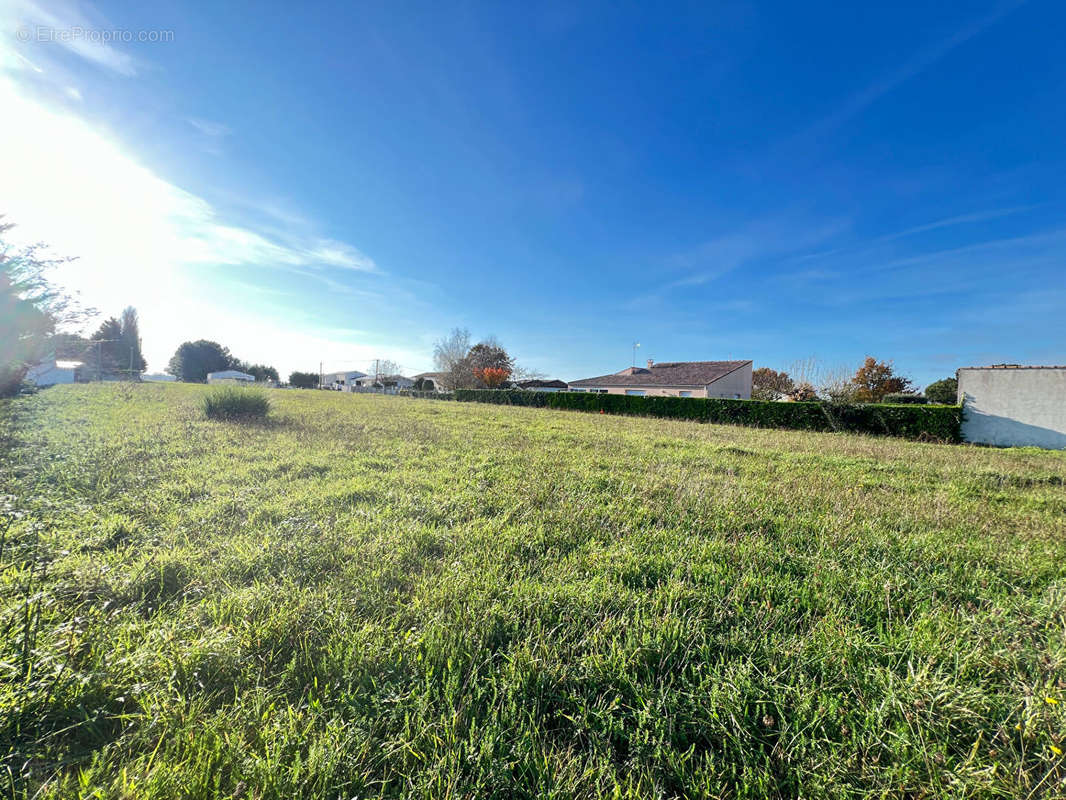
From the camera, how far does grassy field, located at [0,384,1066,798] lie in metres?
1.20

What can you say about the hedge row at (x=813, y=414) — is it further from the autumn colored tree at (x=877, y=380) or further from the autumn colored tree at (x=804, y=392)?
the autumn colored tree at (x=877, y=380)

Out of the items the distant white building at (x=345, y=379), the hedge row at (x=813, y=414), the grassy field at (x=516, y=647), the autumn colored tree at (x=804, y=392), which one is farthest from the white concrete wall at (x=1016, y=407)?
the distant white building at (x=345, y=379)

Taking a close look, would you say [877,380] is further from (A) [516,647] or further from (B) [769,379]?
(A) [516,647]

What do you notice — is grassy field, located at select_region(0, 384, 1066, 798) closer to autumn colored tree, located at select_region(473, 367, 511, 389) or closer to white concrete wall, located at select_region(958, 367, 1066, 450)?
white concrete wall, located at select_region(958, 367, 1066, 450)

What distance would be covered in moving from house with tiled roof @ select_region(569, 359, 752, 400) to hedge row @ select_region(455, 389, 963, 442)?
734cm

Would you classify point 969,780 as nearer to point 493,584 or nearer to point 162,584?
point 493,584

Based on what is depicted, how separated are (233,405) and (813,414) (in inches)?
809

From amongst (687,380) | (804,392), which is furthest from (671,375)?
(804,392)

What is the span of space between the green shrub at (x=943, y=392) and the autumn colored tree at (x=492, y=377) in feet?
113

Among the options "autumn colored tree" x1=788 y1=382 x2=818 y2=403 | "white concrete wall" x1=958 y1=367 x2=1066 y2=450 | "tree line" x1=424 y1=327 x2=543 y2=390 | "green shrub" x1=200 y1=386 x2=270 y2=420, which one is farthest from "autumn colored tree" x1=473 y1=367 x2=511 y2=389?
"white concrete wall" x1=958 y1=367 x2=1066 y2=450

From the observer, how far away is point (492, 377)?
131ft

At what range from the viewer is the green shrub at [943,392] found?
A: 80.1ft

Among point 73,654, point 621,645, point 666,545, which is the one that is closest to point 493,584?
point 621,645

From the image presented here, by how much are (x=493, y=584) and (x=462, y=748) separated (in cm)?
97
